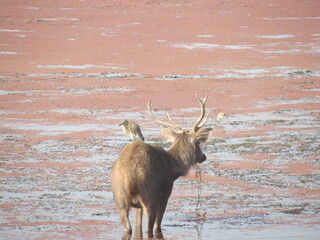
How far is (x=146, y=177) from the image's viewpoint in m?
8.73

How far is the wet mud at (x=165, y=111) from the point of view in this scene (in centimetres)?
1105

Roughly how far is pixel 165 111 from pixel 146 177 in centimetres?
1289

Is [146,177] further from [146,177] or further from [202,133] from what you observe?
[202,133]

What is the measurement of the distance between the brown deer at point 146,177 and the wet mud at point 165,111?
1.75 feet

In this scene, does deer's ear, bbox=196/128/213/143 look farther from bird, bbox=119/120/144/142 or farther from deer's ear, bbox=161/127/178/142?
bird, bbox=119/120/144/142

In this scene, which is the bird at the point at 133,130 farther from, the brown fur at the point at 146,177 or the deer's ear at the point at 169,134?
the brown fur at the point at 146,177

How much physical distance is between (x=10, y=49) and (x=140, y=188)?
29210 millimetres

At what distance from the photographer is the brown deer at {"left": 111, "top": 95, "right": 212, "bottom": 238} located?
8.71 m

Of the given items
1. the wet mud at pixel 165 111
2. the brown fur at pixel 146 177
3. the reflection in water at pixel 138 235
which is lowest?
the wet mud at pixel 165 111

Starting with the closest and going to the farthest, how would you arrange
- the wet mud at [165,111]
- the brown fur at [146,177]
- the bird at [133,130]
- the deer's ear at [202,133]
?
1. the brown fur at [146,177]
2. the deer's ear at [202,133]
3. the wet mud at [165,111]
4. the bird at [133,130]

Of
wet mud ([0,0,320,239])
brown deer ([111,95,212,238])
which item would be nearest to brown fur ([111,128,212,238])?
brown deer ([111,95,212,238])

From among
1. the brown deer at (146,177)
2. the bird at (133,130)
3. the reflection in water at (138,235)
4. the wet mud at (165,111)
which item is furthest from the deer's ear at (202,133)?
the bird at (133,130)

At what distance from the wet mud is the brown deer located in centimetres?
53

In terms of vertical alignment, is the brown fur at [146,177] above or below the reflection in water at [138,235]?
above
